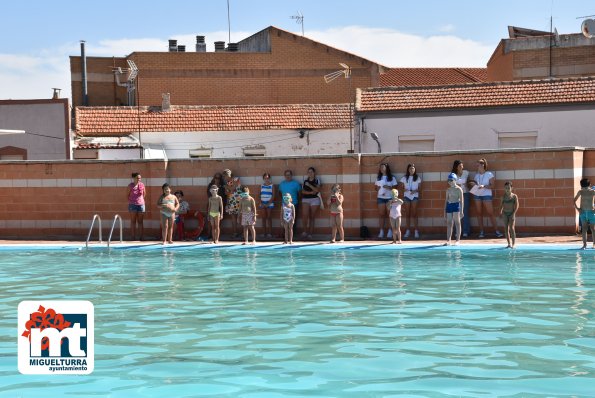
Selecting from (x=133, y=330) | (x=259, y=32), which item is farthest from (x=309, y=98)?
(x=133, y=330)

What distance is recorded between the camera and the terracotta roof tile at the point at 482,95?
34344mm

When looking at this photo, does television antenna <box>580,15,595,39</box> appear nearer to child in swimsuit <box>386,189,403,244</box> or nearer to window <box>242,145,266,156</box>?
child in swimsuit <box>386,189,403,244</box>

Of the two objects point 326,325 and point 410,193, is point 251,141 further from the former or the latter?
point 326,325

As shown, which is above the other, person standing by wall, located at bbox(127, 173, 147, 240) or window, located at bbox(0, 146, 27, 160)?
window, located at bbox(0, 146, 27, 160)

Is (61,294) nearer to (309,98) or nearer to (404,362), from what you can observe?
(404,362)

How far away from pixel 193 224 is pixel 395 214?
5.88m

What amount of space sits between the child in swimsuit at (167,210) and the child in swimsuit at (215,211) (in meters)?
0.93

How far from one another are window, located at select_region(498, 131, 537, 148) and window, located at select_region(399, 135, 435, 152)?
245cm

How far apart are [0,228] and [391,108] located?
15015 mm

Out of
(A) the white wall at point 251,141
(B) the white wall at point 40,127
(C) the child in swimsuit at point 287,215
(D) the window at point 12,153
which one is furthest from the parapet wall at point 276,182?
(A) the white wall at point 251,141

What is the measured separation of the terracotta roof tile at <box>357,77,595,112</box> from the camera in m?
34.3

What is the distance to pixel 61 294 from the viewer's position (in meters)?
15.1

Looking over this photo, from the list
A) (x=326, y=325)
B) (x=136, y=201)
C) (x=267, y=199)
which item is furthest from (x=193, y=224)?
(x=326, y=325)

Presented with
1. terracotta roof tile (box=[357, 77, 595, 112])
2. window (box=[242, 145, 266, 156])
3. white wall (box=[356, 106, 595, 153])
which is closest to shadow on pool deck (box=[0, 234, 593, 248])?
white wall (box=[356, 106, 595, 153])
